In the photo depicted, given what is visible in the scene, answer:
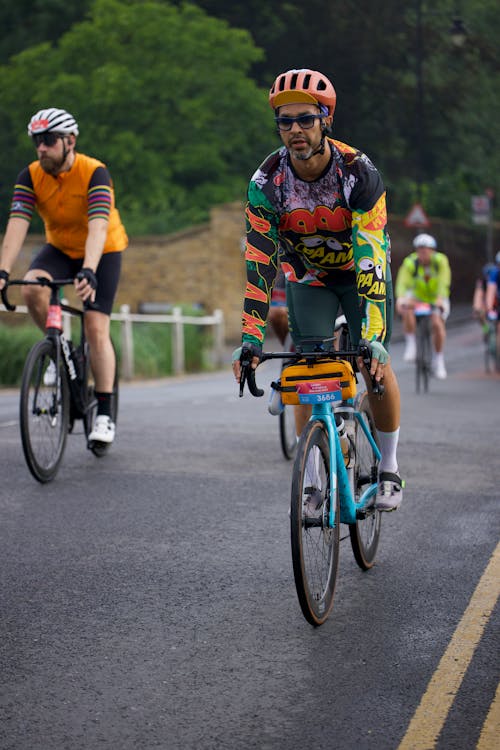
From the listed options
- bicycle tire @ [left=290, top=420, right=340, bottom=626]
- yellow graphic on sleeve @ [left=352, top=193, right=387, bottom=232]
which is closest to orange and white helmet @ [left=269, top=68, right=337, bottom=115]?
yellow graphic on sleeve @ [left=352, top=193, right=387, bottom=232]

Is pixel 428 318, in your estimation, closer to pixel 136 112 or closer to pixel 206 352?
pixel 206 352

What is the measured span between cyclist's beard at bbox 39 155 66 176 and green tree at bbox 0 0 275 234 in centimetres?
3079

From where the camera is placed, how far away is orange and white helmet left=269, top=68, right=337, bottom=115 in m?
4.61

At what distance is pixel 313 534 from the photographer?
4.48 metres

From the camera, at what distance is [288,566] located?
540 centimetres

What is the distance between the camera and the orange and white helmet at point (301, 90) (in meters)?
4.61

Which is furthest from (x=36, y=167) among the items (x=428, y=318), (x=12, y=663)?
(x=428, y=318)

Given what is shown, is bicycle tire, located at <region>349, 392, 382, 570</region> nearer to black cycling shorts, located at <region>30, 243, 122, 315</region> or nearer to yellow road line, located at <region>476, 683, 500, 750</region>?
yellow road line, located at <region>476, 683, 500, 750</region>

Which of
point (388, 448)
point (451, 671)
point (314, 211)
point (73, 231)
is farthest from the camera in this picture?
point (73, 231)

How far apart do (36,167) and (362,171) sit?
3215mm

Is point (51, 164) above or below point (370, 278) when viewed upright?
above

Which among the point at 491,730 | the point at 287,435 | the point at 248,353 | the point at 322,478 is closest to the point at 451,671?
the point at 491,730

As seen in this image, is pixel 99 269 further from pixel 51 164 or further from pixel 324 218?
pixel 324 218

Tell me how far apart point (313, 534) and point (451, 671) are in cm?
73
